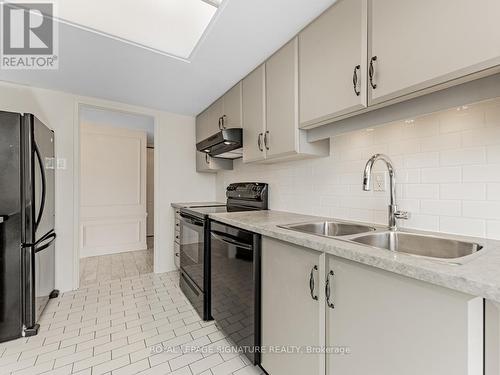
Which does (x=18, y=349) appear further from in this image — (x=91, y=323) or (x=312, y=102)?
(x=312, y=102)

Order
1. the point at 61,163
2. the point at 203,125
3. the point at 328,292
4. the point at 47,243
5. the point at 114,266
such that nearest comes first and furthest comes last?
1. the point at 328,292
2. the point at 47,243
3. the point at 61,163
4. the point at 203,125
5. the point at 114,266

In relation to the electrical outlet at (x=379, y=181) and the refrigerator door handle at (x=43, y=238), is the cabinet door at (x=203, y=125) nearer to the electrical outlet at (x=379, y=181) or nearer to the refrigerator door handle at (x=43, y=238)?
the refrigerator door handle at (x=43, y=238)

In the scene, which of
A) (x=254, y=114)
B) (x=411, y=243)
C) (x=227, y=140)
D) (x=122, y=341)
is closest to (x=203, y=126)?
(x=227, y=140)

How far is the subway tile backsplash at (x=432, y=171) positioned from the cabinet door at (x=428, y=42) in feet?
1.08

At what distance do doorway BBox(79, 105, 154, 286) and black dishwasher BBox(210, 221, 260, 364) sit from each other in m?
2.24

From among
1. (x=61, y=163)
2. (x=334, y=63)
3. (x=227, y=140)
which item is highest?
(x=334, y=63)

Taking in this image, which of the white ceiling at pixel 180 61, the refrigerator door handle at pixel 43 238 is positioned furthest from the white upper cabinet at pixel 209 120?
the refrigerator door handle at pixel 43 238

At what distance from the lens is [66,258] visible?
2.59 metres

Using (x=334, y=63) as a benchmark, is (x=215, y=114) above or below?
above

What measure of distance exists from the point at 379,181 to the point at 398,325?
0.91 meters

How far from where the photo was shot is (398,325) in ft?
2.45

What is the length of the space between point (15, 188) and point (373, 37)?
255cm

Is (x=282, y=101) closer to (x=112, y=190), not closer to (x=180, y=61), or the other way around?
(x=180, y=61)

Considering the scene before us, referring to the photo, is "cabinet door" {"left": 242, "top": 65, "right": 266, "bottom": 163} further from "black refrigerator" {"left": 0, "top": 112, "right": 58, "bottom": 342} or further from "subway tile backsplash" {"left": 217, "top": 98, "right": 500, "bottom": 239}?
"black refrigerator" {"left": 0, "top": 112, "right": 58, "bottom": 342}
